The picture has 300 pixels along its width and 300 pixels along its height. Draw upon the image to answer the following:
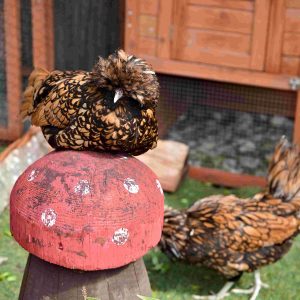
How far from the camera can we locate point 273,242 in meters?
5.04

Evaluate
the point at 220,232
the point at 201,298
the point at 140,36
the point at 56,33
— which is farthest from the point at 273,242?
the point at 56,33

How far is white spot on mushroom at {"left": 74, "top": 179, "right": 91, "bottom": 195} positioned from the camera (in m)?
3.38

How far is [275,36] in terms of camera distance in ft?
20.8

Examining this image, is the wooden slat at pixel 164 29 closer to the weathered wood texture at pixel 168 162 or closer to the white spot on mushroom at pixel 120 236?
the weathered wood texture at pixel 168 162

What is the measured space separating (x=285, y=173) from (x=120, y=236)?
226 centimetres

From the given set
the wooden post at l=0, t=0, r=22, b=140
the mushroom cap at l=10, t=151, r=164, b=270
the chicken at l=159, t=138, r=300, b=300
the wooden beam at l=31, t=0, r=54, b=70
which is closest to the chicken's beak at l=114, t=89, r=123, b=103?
the mushroom cap at l=10, t=151, r=164, b=270

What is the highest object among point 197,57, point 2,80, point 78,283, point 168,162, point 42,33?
point 42,33

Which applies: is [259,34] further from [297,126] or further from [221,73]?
[297,126]

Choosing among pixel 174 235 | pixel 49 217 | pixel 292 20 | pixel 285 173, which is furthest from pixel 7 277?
pixel 292 20

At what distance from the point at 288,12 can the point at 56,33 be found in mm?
2258

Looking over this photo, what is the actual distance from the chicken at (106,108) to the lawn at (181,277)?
6.13 ft

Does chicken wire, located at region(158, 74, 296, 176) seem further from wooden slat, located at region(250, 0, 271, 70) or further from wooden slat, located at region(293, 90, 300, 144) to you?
wooden slat, located at region(250, 0, 271, 70)

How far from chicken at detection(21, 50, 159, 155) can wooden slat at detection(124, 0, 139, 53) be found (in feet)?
9.92

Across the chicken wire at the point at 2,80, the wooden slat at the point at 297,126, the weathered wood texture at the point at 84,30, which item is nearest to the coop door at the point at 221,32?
the wooden slat at the point at 297,126
